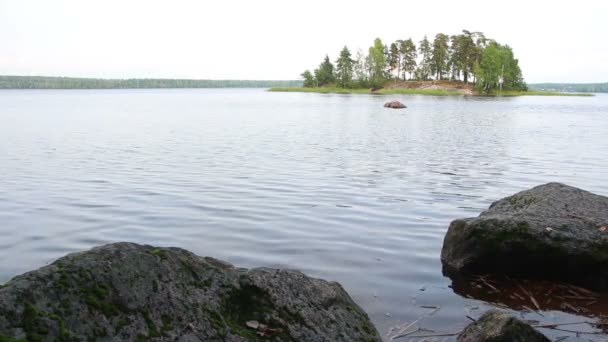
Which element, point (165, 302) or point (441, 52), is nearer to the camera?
point (165, 302)

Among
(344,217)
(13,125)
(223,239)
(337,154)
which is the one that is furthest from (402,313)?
(13,125)

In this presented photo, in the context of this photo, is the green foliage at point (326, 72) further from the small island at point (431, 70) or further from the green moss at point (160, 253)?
the green moss at point (160, 253)

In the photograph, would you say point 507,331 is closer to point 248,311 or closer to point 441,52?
point 248,311

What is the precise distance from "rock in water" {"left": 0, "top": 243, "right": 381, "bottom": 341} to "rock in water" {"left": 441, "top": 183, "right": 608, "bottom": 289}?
362 centimetres

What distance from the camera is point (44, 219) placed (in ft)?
40.4

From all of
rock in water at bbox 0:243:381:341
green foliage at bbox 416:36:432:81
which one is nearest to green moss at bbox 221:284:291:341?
rock in water at bbox 0:243:381:341

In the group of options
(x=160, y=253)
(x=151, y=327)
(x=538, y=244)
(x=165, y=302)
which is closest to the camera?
(x=151, y=327)

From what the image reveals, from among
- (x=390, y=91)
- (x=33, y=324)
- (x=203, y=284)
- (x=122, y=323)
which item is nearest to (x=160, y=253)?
(x=203, y=284)

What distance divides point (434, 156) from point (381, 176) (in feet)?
22.6

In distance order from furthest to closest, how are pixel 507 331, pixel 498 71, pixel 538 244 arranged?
pixel 498 71 < pixel 538 244 < pixel 507 331

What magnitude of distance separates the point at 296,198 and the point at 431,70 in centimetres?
16420

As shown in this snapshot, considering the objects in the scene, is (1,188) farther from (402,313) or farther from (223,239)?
(402,313)

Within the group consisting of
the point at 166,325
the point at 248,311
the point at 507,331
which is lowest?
the point at 507,331

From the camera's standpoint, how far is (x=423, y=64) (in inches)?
6786
